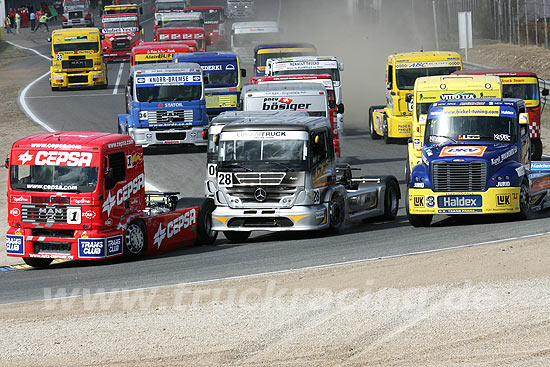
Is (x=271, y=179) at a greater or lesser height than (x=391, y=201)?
greater

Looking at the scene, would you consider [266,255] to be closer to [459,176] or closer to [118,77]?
[459,176]

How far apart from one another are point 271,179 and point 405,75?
50.7 feet

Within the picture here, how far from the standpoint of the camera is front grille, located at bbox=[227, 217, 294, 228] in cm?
2003

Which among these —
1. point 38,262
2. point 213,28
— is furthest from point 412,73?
point 213,28

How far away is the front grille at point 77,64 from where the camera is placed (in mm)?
50156

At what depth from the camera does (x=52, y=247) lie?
61.4ft

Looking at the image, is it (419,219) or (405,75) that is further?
(405,75)

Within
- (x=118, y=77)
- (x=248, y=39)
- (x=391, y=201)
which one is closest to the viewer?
(x=391, y=201)

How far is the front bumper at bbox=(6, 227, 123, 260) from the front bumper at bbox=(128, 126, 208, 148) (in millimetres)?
14288

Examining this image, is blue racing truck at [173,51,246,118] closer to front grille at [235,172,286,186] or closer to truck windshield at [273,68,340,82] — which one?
truck windshield at [273,68,340,82]

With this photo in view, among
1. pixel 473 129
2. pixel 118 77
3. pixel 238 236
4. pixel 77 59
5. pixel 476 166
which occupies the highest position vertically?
pixel 77 59

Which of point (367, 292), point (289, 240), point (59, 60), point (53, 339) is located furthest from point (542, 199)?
point (59, 60)

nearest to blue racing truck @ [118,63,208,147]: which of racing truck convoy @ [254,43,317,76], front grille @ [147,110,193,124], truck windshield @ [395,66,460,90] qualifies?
front grille @ [147,110,193,124]

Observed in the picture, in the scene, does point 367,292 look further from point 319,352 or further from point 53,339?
point 53,339
